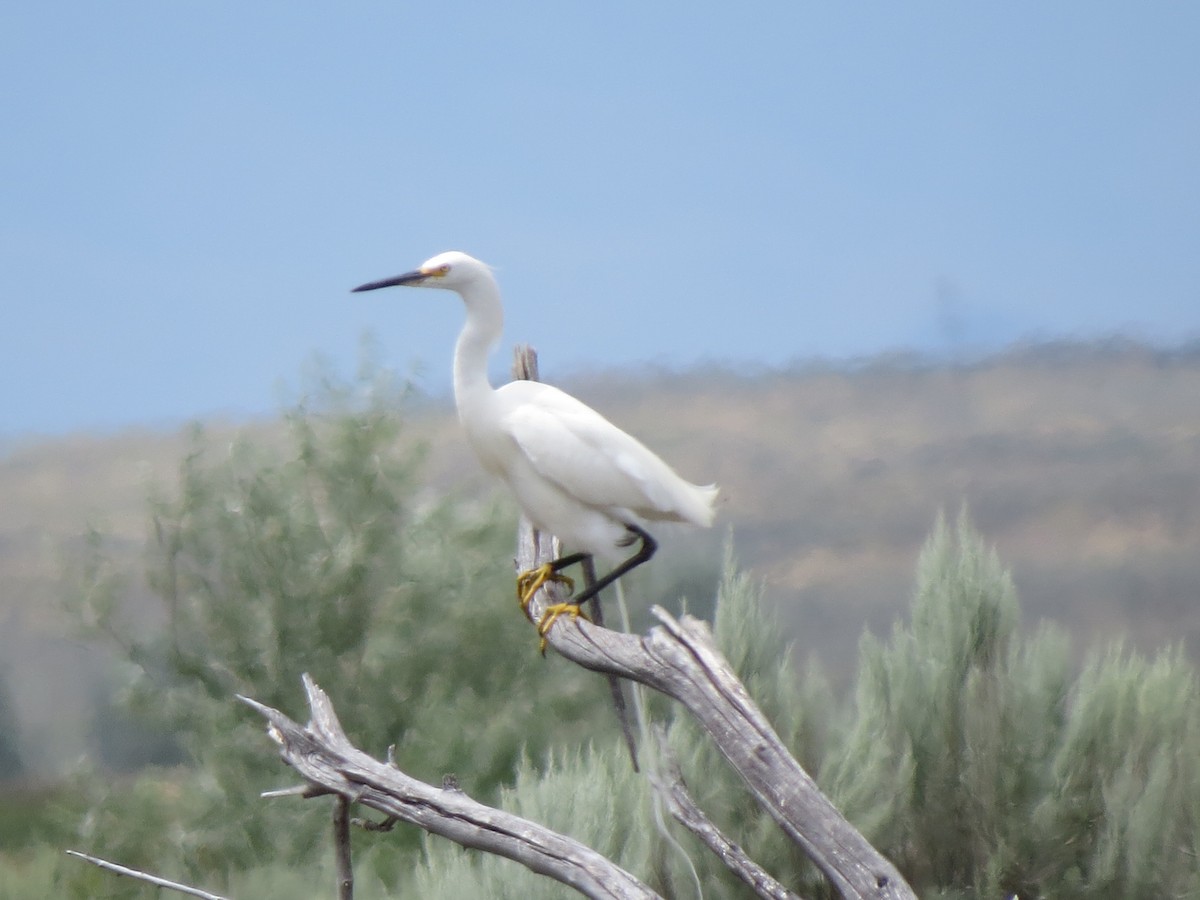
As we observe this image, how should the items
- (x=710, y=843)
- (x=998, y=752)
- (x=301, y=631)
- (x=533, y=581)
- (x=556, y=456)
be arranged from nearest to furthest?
1. (x=710, y=843)
2. (x=556, y=456)
3. (x=533, y=581)
4. (x=998, y=752)
5. (x=301, y=631)

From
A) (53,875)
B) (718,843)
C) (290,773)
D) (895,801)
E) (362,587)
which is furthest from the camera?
(362,587)

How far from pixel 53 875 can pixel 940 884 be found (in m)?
3.57

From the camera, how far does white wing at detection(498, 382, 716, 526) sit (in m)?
2.07

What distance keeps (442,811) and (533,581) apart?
2.11 ft

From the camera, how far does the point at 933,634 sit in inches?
107

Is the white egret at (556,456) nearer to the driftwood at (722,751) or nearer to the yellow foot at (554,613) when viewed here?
the yellow foot at (554,613)

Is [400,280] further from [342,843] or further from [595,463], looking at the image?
[342,843]

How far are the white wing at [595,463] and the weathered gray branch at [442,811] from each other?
1.84ft

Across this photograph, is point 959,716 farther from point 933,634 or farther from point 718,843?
point 718,843

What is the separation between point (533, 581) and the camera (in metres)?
2.27

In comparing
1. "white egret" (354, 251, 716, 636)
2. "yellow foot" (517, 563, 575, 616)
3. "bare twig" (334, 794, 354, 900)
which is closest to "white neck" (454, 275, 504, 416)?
"white egret" (354, 251, 716, 636)

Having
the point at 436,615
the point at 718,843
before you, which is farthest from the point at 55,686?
the point at 718,843

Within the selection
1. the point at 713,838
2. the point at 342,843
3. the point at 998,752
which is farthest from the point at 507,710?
the point at 342,843

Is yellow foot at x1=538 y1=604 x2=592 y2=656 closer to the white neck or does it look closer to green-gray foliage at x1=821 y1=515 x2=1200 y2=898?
the white neck
